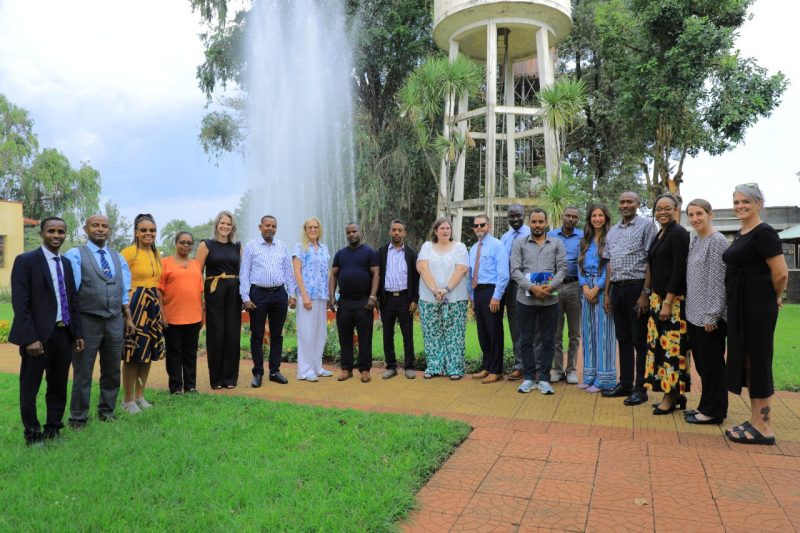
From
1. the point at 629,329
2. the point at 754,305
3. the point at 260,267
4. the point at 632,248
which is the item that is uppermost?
the point at 632,248

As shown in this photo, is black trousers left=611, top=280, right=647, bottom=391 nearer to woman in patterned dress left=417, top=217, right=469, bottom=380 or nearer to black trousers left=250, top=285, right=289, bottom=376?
woman in patterned dress left=417, top=217, right=469, bottom=380

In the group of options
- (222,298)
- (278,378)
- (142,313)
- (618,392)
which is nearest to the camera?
(142,313)

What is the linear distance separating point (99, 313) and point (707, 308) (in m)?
4.64

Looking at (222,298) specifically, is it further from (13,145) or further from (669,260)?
(13,145)

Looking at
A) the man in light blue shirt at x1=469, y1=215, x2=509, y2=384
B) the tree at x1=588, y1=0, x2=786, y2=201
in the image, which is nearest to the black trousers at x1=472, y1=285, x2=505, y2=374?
the man in light blue shirt at x1=469, y1=215, x2=509, y2=384

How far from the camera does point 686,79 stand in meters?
14.7

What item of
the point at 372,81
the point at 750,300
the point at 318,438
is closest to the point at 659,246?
the point at 750,300

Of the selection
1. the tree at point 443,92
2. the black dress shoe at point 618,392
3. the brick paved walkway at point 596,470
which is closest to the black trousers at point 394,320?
the brick paved walkway at point 596,470

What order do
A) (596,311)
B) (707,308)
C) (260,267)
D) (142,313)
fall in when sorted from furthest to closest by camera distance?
(260,267) → (596,311) → (142,313) → (707,308)

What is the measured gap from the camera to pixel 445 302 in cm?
650

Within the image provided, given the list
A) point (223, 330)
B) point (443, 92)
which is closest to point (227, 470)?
point (223, 330)

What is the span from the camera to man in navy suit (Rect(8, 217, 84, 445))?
405 cm

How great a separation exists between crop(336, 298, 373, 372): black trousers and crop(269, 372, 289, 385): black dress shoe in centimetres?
65

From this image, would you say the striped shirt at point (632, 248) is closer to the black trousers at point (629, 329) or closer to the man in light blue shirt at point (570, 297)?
the black trousers at point (629, 329)
